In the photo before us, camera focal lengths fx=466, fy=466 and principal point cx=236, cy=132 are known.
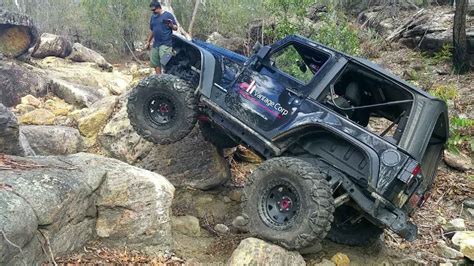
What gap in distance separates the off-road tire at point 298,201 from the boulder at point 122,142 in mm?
2625

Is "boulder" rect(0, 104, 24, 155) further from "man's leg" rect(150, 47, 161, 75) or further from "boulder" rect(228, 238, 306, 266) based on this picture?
"man's leg" rect(150, 47, 161, 75)

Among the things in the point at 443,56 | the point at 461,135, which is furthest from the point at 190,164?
the point at 443,56

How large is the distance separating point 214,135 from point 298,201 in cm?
246

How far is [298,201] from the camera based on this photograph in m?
5.02

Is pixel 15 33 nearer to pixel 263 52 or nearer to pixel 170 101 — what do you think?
pixel 170 101

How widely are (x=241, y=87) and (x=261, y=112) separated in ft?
1.54

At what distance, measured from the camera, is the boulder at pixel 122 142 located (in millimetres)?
7383

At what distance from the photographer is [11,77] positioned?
505 inches

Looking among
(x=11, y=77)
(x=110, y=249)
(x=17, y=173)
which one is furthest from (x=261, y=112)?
(x=11, y=77)

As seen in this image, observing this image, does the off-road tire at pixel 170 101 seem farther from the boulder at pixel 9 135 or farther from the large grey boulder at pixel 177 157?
the boulder at pixel 9 135

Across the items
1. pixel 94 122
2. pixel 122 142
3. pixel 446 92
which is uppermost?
pixel 446 92

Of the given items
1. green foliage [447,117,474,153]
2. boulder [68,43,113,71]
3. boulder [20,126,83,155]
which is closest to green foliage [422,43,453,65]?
green foliage [447,117,474,153]

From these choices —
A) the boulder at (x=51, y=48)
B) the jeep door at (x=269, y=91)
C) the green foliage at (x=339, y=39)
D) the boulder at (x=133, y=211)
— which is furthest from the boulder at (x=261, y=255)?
the boulder at (x=51, y=48)

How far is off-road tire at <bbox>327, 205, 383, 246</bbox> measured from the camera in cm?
603
